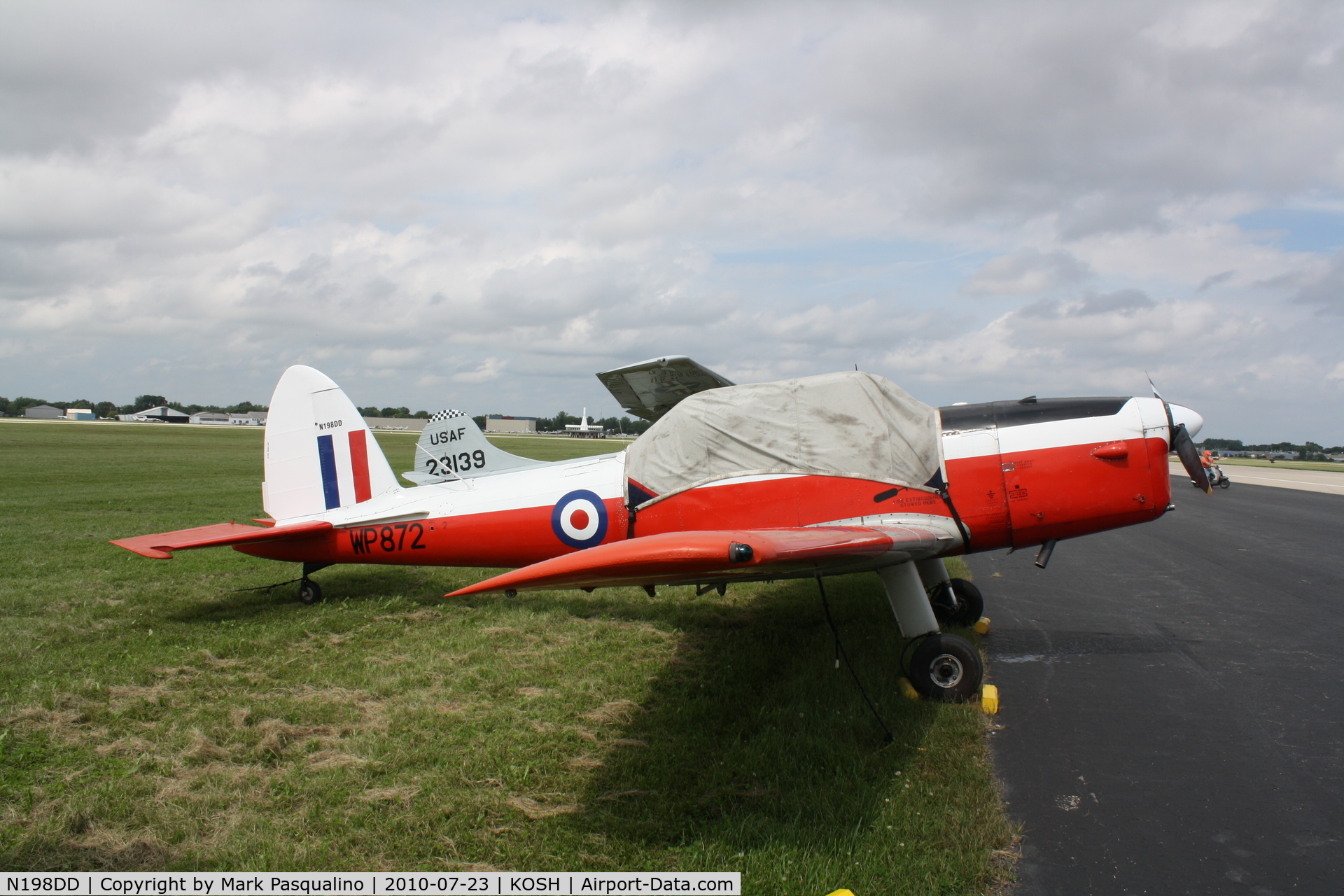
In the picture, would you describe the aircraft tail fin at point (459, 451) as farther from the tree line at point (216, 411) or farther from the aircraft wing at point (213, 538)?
the tree line at point (216, 411)

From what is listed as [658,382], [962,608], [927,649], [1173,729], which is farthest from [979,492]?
[658,382]

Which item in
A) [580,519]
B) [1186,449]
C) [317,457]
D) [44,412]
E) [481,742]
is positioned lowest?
[481,742]

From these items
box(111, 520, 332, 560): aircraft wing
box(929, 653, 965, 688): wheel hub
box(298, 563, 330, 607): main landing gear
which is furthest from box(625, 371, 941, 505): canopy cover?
box(298, 563, 330, 607): main landing gear

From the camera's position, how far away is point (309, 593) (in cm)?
742

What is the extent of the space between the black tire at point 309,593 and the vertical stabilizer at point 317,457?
2.45 ft

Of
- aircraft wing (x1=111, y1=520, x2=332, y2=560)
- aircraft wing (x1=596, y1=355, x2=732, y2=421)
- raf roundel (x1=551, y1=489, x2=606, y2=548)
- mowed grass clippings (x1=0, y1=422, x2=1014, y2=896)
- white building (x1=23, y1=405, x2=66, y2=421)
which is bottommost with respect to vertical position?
mowed grass clippings (x1=0, y1=422, x2=1014, y2=896)

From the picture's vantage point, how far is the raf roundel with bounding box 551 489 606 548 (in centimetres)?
557

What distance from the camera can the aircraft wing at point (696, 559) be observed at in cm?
276

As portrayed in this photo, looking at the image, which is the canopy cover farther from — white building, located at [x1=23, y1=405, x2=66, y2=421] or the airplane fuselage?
white building, located at [x1=23, y1=405, x2=66, y2=421]

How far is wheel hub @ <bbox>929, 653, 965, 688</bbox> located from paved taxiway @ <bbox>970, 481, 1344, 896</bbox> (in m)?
0.35

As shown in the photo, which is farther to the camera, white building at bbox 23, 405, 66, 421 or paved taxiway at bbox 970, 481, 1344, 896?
white building at bbox 23, 405, 66, 421

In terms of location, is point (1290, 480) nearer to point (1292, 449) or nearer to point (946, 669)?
point (946, 669)

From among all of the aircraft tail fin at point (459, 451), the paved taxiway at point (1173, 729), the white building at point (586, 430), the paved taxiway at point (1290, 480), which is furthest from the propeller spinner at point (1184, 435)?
the white building at point (586, 430)

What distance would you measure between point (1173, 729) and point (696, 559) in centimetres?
353
